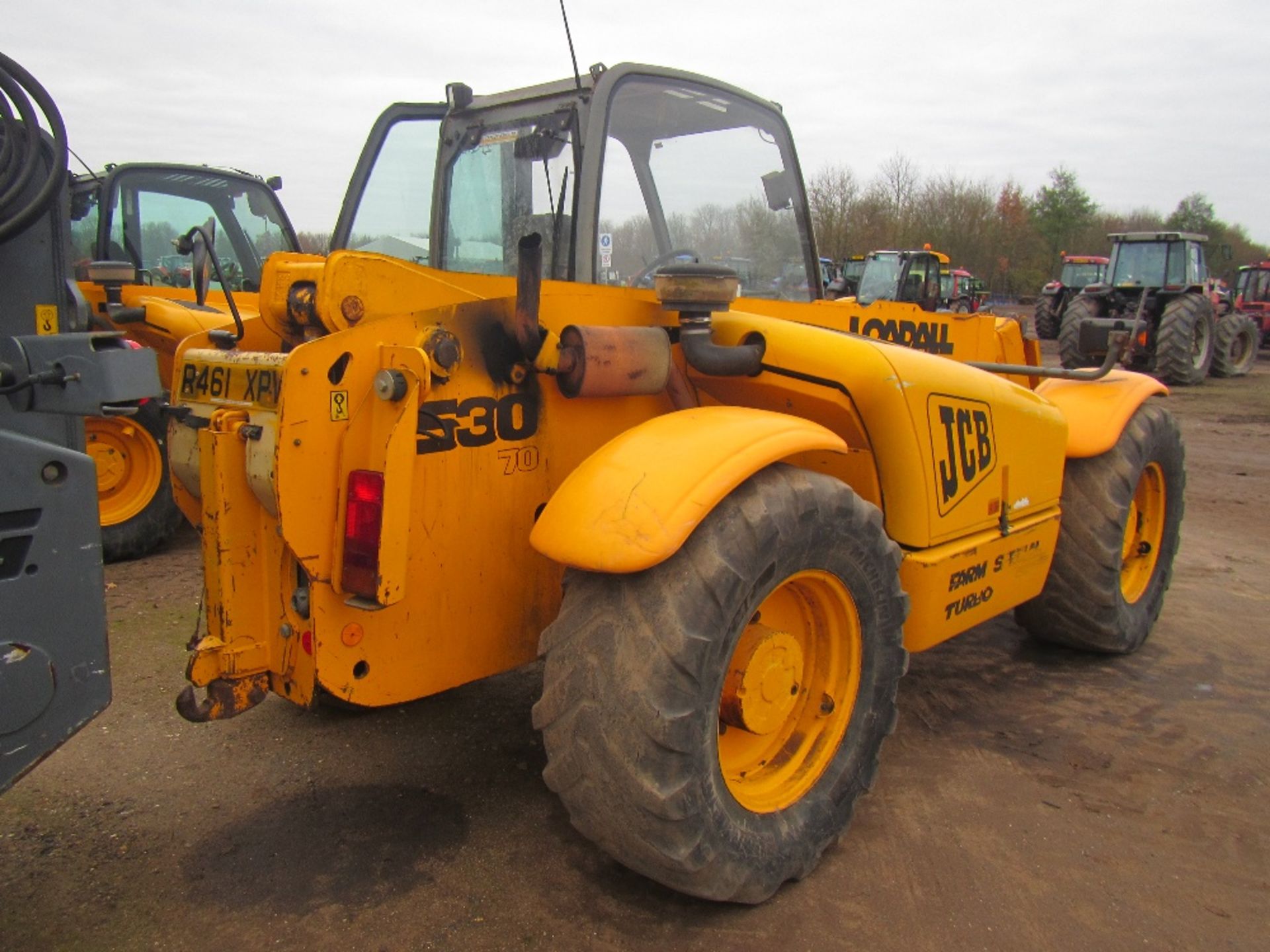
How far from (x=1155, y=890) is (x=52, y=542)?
285 centimetres

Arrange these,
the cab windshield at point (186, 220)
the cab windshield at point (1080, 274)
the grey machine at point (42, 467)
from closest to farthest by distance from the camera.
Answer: the grey machine at point (42, 467), the cab windshield at point (186, 220), the cab windshield at point (1080, 274)

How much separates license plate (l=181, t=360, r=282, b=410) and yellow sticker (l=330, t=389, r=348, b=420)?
136mm

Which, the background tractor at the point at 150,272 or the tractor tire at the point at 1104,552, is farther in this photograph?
the background tractor at the point at 150,272

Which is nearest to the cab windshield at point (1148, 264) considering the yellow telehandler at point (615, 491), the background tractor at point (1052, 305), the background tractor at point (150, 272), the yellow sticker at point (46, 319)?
the background tractor at point (1052, 305)

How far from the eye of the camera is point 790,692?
2.78m

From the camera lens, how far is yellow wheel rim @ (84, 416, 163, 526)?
19.5ft

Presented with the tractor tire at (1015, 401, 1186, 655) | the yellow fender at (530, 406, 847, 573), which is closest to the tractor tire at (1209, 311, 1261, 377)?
the tractor tire at (1015, 401, 1186, 655)

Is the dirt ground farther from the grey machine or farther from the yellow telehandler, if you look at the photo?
the grey machine

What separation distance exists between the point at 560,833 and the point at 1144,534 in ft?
11.1

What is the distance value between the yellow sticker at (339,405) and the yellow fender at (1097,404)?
117 inches

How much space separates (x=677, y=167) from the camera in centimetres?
361

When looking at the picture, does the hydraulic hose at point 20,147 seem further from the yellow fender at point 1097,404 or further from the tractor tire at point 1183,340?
the tractor tire at point 1183,340

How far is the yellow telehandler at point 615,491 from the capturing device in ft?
7.46

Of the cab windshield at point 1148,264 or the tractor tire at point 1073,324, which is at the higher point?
the cab windshield at point 1148,264
